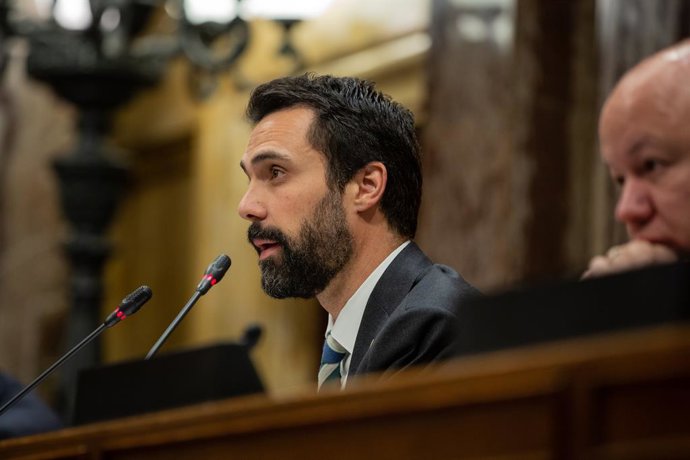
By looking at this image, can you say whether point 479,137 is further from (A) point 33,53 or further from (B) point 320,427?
(B) point 320,427

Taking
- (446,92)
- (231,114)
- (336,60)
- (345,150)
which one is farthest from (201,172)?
(345,150)

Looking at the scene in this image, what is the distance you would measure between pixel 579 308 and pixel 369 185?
5.16 feet

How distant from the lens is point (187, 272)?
8469 mm

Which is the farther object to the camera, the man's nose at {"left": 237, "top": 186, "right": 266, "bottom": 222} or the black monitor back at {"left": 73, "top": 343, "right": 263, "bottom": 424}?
the man's nose at {"left": 237, "top": 186, "right": 266, "bottom": 222}

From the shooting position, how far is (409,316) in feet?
9.72

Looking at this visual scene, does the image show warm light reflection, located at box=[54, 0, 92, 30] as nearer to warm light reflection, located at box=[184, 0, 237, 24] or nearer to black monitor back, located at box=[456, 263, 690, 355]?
warm light reflection, located at box=[184, 0, 237, 24]

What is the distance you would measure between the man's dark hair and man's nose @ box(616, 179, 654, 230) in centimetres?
101

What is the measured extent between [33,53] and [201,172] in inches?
66.0

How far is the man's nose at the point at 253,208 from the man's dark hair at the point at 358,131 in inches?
6.4

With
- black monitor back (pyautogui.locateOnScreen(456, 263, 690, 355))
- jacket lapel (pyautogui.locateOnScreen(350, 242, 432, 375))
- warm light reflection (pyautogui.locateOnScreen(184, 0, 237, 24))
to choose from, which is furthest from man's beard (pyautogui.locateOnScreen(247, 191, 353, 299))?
warm light reflection (pyautogui.locateOnScreen(184, 0, 237, 24))

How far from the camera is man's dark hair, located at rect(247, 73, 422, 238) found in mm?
3398

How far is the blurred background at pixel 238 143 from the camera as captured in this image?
5.39 metres

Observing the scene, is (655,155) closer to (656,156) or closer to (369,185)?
(656,156)

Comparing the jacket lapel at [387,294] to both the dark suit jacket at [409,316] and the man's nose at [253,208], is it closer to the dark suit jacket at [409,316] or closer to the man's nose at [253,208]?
the dark suit jacket at [409,316]
